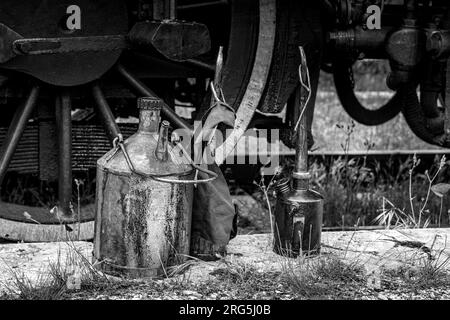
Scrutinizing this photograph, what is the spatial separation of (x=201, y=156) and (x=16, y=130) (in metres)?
1.12

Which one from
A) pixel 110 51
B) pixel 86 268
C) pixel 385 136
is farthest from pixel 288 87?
pixel 385 136

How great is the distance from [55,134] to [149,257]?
129 centimetres

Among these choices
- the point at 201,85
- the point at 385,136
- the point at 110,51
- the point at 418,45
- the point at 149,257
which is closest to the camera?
the point at 149,257

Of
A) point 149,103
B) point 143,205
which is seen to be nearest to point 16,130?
point 149,103

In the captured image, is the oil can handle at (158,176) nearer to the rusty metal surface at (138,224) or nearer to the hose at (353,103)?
the rusty metal surface at (138,224)

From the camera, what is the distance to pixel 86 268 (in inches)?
140

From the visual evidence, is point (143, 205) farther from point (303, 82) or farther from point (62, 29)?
point (62, 29)

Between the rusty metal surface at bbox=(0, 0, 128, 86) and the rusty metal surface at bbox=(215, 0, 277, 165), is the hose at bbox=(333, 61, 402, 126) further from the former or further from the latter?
the rusty metal surface at bbox=(0, 0, 128, 86)

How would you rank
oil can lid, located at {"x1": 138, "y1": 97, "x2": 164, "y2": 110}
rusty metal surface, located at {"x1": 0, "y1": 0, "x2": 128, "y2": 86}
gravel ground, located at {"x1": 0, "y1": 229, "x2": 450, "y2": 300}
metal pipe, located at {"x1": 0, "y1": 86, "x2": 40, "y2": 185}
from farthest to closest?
1. metal pipe, located at {"x1": 0, "y1": 86, "x2": 40, "y2": 185}
2. rusty metal surface, located at {"x1": 0, "y1": 0, "x2": 128, "y2": 86}
3. oil can lid, located at {"x1": 138, "y1": 97, "x2": 164, "y2": 110}
4. gravel ground, located at {"x1": 0, "y1": 229, "x2": 450, "y2": 300}

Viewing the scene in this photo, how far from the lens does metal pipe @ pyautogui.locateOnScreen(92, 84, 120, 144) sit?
443cm

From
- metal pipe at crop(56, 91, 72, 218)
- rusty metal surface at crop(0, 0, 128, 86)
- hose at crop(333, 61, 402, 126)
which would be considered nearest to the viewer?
rusty metal surface at crop(0, 0, 128, 86)

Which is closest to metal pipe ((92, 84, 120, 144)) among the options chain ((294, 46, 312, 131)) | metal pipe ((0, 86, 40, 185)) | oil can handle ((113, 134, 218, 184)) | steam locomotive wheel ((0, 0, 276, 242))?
steam locomotive wheel ((0, 0, 276, 242))
